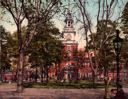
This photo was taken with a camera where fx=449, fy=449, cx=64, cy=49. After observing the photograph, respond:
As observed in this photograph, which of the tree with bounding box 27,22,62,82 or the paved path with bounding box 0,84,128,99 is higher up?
the tree with bounding box 27,22,62,82

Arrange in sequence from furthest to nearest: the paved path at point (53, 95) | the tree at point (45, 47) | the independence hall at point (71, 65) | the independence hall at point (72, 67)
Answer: the independence hall at point (72, 67), the independence hall at point (71, 65), the tree at point (45, 47), the paved path at point (53, 95)

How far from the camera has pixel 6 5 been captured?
40625mm

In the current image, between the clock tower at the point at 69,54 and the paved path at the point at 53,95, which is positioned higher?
the clock tower at the point at 69,54

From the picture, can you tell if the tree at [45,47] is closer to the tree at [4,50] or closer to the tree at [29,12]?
the tree at [4,50]

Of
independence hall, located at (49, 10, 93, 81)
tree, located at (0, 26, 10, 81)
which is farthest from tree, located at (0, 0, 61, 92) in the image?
independence hall, located at (49, 10, 93, 81)

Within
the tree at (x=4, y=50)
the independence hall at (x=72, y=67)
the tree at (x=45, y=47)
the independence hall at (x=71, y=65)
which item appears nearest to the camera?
the tree at (x=45, y=47)

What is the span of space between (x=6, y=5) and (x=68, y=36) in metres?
89.5

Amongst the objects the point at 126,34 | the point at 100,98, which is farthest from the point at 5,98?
the point at 126,34

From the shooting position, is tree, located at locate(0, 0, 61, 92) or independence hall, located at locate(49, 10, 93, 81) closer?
tree, located at locate(0, 0, 61, 92)

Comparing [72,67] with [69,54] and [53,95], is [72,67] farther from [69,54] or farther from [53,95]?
[53,95]

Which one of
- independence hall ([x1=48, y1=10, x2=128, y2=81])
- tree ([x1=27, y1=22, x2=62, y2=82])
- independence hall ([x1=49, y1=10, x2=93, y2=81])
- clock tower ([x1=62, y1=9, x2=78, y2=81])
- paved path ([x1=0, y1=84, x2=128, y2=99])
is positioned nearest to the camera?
paved path ([x1=0, y1=84, x2=128, y2=99])

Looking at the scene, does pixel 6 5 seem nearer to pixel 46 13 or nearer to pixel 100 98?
pixel 46 13

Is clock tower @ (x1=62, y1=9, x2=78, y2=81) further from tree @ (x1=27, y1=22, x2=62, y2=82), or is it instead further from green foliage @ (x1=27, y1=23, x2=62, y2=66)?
green foliage @ (x1=27, y1=23, x2=62, y2=66)

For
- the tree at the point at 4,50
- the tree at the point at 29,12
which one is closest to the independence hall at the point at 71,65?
the tree at the point at 4,50
